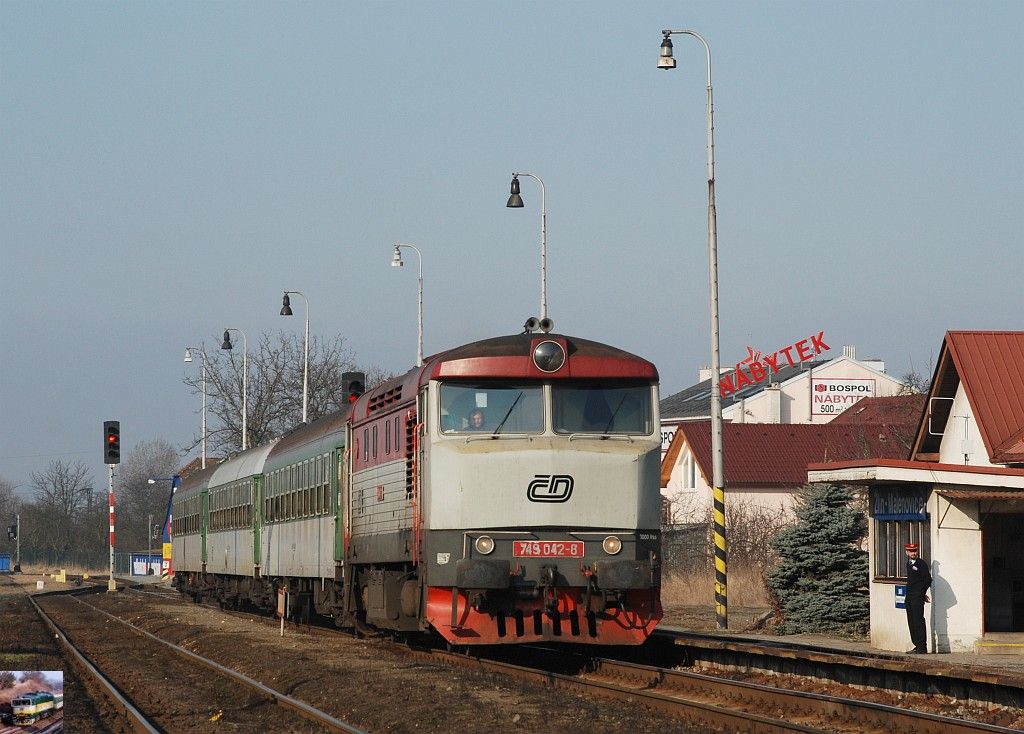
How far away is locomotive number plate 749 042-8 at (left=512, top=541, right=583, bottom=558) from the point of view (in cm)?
1609

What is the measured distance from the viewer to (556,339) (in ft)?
55.2

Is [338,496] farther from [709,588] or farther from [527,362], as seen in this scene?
[709,588]

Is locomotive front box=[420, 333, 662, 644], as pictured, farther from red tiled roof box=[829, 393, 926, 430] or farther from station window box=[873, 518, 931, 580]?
red tiled roof box=[829, 393, 926, 430]

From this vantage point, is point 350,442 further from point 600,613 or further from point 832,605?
point 832,605

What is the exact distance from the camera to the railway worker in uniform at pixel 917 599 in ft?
66.1

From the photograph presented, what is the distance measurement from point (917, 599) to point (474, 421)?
7.19 metres

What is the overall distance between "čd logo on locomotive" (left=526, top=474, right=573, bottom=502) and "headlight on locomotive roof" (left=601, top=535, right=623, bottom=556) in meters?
0.61

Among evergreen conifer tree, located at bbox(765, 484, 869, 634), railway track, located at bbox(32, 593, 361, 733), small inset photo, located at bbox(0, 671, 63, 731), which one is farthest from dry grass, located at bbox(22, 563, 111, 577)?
small inset photo, located at bbox(0, 671, 63, 731)

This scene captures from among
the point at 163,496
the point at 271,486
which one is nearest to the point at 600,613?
the point at 271,486

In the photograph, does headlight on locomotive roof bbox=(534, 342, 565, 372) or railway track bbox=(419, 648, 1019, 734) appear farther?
headlight on locomotive roof bbox=(534, 342, 565, 372)

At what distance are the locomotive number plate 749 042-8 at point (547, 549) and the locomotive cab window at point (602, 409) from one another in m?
1.23

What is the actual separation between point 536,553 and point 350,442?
239 inches

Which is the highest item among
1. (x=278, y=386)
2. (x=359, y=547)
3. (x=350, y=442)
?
(x=278, y=386)

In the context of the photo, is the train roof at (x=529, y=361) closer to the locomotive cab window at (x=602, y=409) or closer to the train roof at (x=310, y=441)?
the locomotive cab window at (x=602, y=409)
